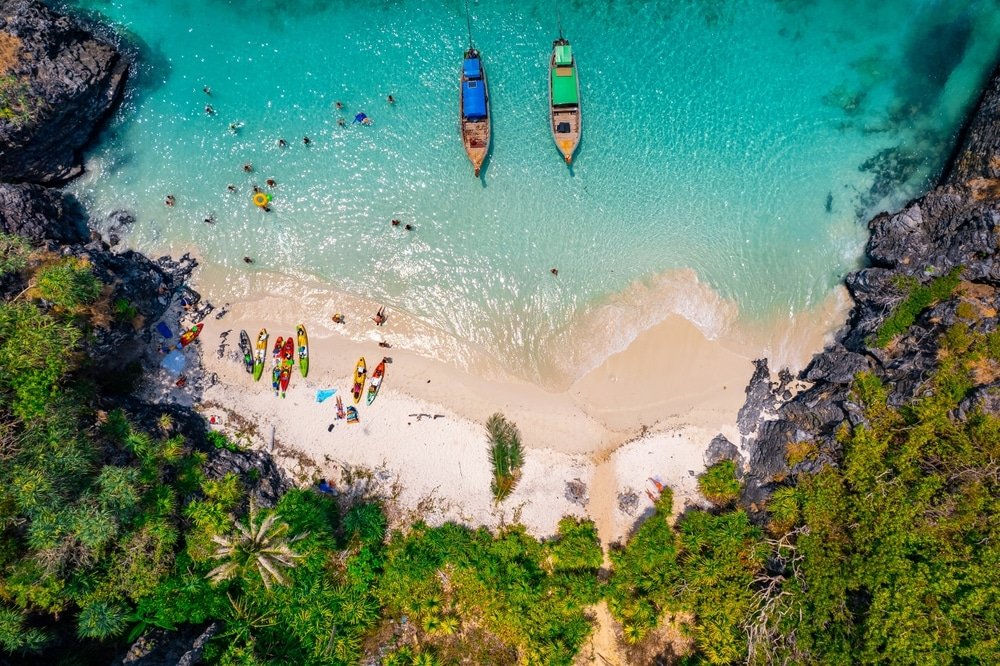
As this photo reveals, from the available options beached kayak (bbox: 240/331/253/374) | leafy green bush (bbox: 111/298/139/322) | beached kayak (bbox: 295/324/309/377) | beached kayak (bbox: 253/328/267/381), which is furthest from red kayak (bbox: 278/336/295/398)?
leafy green bush (bbox: 111/298/139/322)

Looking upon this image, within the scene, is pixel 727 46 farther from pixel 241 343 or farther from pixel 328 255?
pixel 241 343

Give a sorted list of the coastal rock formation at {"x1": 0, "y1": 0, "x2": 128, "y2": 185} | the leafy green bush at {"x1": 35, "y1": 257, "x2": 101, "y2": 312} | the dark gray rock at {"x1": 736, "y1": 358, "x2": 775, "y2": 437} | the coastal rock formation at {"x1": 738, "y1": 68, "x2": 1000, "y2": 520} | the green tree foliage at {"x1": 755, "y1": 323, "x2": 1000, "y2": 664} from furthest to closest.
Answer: the dark gray rock at {"x1": 736, "y1": 358, "x2": 775, "y2": 437}
the coastal rock formation at {"x1": 0, "y1": 0, "x2": 128, "y2": 185}
the coastal rock formation at {"x1": 738, "y1": 68, "x2": 1000, "y2": 520}
the leafy green bush at {"x1": 35, "y1": 257, "x2": 101, "y2": 312}
the green tree foliage at {"x1": 755, "y1": 323, "x2": 1000, "y2": 664}

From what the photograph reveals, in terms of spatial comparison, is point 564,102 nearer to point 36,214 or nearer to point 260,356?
point 260,356

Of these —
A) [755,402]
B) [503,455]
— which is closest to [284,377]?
[503,455]

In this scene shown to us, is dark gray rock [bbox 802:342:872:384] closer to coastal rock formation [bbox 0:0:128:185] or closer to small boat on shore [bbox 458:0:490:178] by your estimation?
small boat on shore [bbox 458:0:490:178]

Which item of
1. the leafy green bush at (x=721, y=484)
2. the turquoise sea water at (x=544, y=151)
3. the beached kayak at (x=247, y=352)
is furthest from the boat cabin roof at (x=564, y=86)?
the beached kayak at (x=247, y=352)

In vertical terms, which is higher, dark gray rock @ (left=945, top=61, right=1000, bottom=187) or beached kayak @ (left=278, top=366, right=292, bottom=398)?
dark gray rock @ (left=945, top=61, right=1000, bottom=187)
